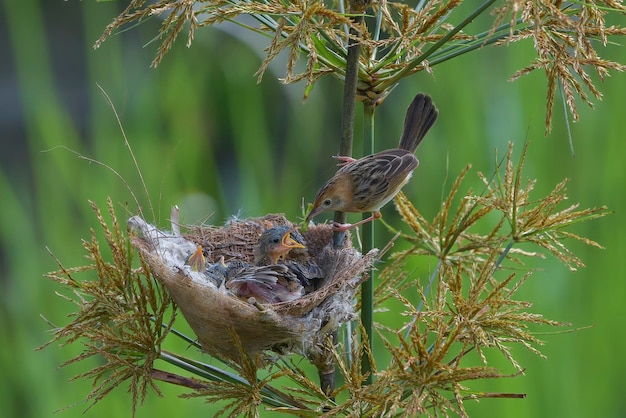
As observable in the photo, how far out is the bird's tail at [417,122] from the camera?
1.16m

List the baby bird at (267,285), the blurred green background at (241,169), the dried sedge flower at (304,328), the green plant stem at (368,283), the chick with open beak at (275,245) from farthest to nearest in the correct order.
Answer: the blurred green background at (241,169)
the chick with open beak at (275,245)
the baby bird at (267,285)
the green plant stem at (368,283)
the dried sedge flower at (304,328)

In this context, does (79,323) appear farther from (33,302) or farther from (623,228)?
(623,228)

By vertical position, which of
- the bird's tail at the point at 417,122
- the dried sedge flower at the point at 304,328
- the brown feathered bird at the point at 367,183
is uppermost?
the bird's tail at the point at 417,122

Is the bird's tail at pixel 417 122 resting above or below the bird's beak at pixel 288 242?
above

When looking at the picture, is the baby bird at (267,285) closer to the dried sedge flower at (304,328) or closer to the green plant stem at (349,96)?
the dried sedge flower at (304,328)

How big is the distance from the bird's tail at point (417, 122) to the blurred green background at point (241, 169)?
1.36ft

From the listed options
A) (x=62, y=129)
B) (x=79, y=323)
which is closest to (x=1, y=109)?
A: (x=62, y=129)

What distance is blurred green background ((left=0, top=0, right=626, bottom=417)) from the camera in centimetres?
172

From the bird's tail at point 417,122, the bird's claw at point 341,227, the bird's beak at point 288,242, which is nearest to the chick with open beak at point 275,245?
the bird's beak at point 288,242

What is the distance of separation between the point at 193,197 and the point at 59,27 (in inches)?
54.9

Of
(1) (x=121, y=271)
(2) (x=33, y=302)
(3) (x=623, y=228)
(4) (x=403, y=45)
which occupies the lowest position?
(2) (x=33, y=302)

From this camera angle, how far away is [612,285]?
1738 millimetres

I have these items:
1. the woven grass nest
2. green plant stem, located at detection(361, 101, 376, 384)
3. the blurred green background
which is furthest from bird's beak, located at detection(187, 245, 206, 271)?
the blurred green background

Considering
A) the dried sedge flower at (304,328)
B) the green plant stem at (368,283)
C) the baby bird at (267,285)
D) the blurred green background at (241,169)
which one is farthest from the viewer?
the blurred green background at (241,169)
